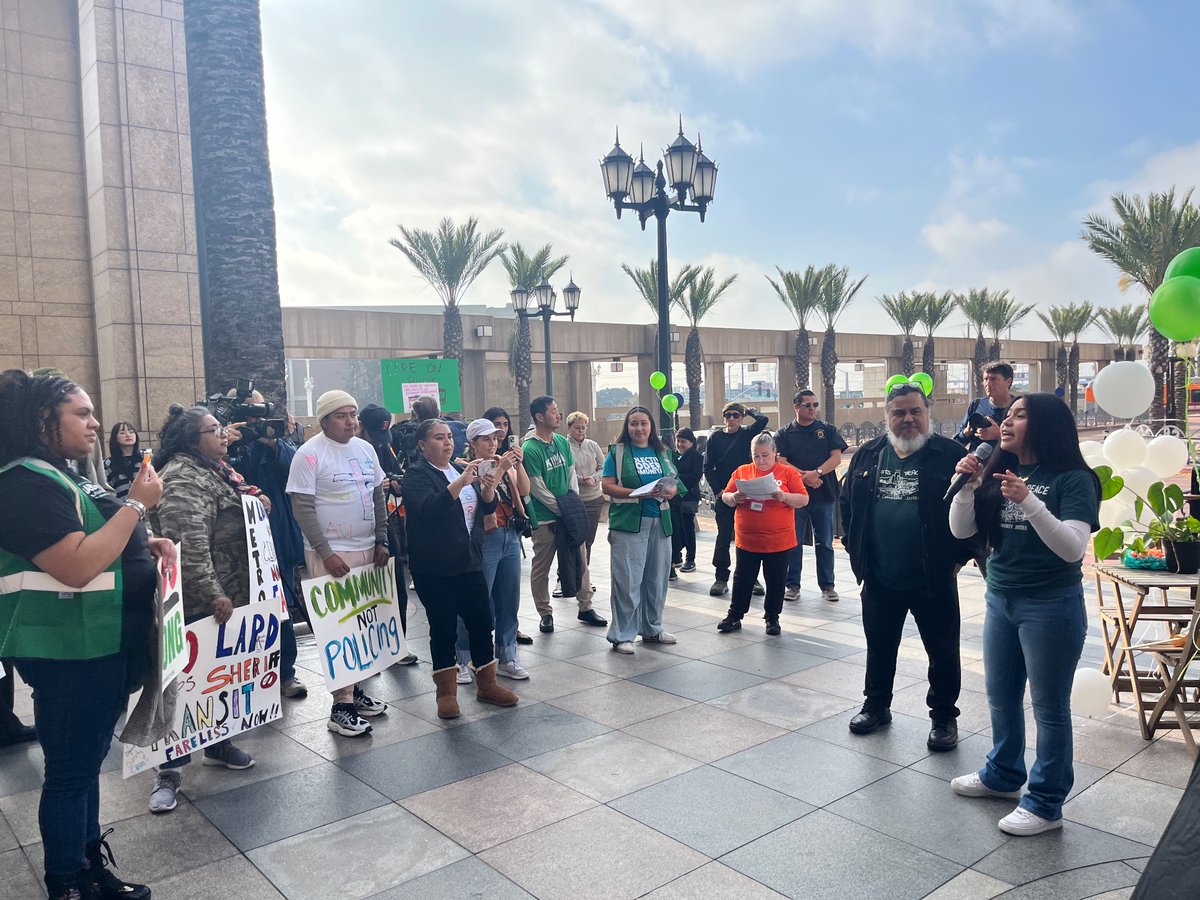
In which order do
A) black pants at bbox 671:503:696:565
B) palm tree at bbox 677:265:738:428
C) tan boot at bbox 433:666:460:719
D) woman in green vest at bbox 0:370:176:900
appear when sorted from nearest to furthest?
woman in green vest at bbox 0:370:176:900 → tan boot at bbox 433:666:460:719 → black pants at bbox 671:503:696:565 → palm tree at bbox 677:265:738:428

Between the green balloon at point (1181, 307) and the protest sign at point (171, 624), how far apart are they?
204 inches

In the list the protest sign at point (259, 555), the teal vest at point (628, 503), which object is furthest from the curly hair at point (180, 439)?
the teal vest at point (628, 503)

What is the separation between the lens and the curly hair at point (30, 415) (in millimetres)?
2904

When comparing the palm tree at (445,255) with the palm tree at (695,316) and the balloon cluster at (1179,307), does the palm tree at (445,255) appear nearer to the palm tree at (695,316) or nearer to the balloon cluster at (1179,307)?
the palm tree at (695,316)

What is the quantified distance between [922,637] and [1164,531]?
143cm

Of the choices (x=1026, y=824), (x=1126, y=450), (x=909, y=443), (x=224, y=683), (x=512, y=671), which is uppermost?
(x=909, y=443)

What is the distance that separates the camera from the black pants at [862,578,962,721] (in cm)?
453

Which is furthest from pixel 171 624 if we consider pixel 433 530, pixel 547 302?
pixel 547 302

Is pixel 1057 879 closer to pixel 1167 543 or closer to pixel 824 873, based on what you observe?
pixel 824 873

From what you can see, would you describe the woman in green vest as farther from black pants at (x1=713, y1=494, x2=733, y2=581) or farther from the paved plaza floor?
black pants at (x1=713, y1=494, x2=733, y2=581)

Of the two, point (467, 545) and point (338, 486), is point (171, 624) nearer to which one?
point (338, 486)

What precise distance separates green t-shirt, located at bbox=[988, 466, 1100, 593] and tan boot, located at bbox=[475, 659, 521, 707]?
2.90 meters

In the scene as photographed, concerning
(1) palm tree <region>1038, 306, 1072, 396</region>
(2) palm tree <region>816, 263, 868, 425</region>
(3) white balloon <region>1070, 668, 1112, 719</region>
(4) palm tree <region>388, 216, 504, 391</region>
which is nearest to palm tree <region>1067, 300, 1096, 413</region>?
(1) palm tree <region>1038, 306, 1072, 396</region>

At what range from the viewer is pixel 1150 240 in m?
23.2
